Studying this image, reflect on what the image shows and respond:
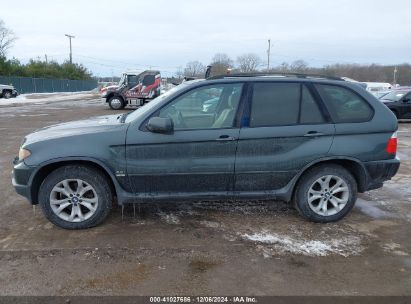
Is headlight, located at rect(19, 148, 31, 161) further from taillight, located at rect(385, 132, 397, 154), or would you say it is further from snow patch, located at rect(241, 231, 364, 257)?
taillight, located at rect(385, 132, 397, 154)

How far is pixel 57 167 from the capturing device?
428 cm

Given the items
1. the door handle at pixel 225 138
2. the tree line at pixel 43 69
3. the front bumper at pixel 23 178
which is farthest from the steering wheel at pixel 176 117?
the tree line at pixel 43 69

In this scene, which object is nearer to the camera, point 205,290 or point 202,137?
point 205,290

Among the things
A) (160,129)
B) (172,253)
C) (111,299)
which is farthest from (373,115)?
(111,299)

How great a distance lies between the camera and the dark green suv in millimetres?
4215

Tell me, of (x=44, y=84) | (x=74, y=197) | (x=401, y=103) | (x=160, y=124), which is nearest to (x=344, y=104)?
(x=160, y=124)

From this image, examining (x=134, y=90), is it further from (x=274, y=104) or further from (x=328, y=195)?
(x=328, y=195)

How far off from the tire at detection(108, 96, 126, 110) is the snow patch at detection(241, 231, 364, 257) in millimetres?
20592

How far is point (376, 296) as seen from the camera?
10.3 feet

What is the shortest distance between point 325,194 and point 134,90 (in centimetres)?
2010

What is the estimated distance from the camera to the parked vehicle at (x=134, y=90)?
23359mm

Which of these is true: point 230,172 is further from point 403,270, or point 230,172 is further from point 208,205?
point 403,270

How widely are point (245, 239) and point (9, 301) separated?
7.51ft

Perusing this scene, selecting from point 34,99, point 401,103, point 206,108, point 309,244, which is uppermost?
point 206,108
